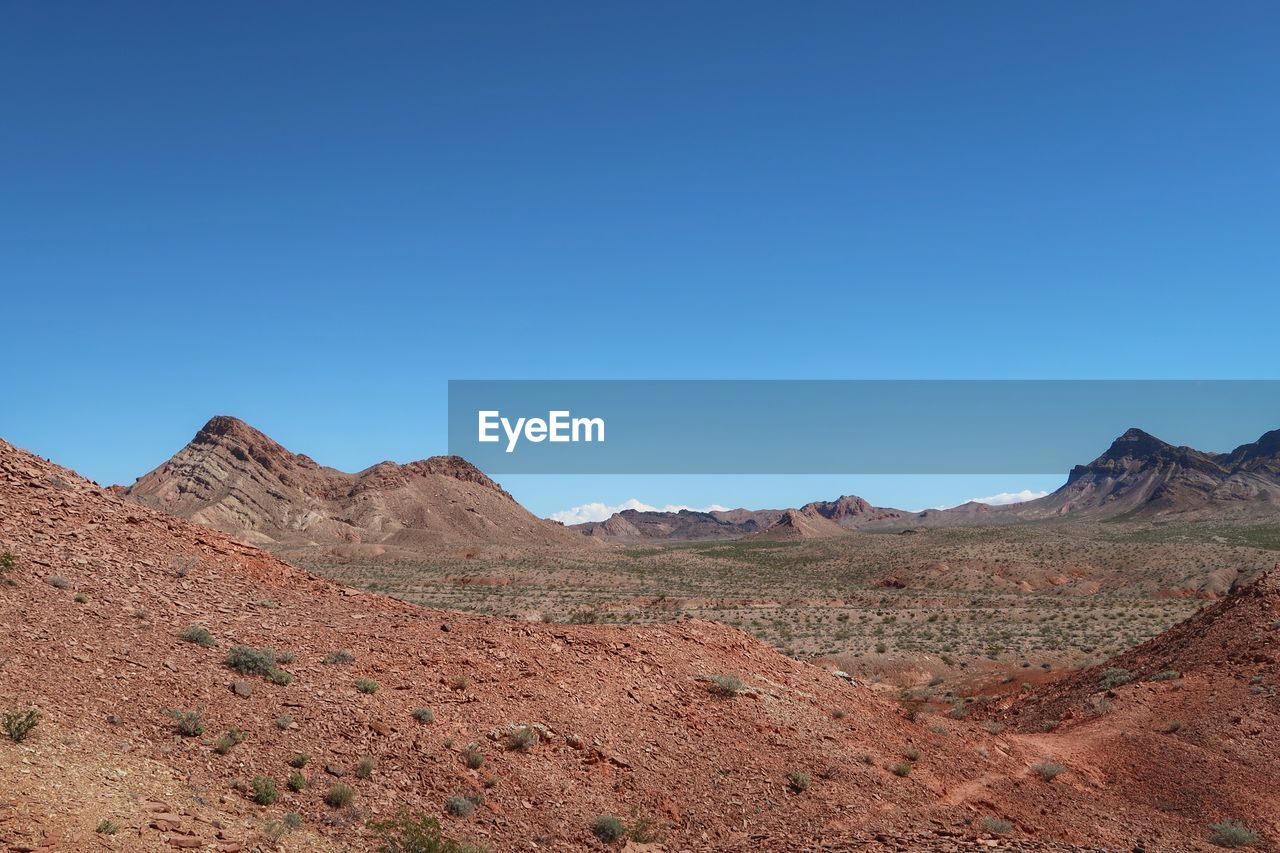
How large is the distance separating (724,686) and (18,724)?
9857mm

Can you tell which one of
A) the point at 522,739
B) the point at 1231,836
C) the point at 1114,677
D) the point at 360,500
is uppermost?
the point at 360,500

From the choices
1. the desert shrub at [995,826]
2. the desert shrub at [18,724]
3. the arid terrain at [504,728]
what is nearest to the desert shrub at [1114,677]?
the arid terrain at [504,728]

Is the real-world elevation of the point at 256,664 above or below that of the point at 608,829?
above

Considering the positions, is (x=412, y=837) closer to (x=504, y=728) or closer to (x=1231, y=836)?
(x=504, y=728)

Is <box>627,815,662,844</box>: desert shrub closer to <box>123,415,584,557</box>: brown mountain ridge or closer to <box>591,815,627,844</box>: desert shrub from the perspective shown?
<box>591,815,627,844</box>: desert shrub

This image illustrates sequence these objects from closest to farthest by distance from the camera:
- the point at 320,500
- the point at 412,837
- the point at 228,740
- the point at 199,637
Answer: the point at 412,837, the point at 228,740, the point at 199,637, the point at 320,500

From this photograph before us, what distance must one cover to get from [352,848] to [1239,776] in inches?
561

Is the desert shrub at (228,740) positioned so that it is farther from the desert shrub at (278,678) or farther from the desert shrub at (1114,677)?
the desert shrub at (1114,677)

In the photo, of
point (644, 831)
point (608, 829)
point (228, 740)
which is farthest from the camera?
point (644, 831)

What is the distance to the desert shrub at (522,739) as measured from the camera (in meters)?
11.5

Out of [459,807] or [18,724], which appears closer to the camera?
[18,724]

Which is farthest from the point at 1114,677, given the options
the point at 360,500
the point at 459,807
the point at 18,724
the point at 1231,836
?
the point at 360,500

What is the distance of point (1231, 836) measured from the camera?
1248 cm

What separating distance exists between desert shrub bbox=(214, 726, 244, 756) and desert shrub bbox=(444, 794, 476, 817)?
244 cm
